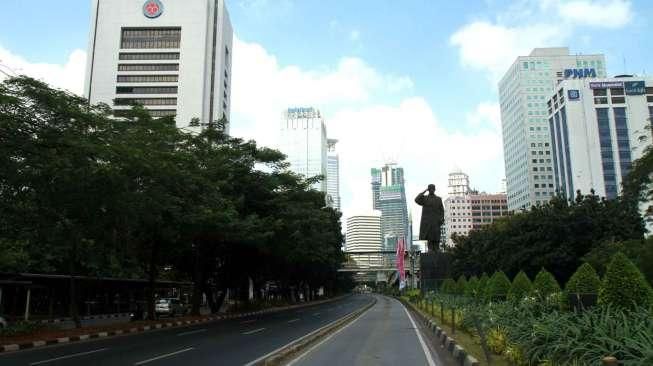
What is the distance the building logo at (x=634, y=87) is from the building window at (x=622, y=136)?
4.02 meters

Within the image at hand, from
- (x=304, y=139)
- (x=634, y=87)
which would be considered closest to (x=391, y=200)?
(x=304, y=139)

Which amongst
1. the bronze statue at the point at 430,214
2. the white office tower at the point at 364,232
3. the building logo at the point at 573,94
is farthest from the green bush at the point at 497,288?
the white office tower at the point at 364,232

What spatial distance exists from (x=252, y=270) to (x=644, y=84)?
358 feet

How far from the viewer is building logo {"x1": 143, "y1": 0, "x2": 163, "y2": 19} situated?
347ft

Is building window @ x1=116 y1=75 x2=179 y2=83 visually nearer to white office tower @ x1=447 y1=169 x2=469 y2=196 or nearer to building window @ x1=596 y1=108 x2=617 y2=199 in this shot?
building window @ x1=596 y1=108 x2=617 y2=199

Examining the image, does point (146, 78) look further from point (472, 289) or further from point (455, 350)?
point (455, 350)

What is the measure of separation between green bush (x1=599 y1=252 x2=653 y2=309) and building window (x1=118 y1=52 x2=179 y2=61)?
102104 millimetres

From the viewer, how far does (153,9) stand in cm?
10600

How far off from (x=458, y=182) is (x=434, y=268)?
539ft

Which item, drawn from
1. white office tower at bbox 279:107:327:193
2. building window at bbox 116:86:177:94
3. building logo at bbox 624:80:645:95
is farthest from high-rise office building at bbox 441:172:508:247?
building window at bbox 116:86:177:94

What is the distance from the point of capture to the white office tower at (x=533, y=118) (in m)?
146

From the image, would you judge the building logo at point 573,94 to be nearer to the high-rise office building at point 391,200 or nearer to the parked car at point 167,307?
the high-rise office building at point 391,200

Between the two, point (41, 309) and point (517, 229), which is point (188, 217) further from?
point (517, 229)

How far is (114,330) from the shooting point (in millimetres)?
21547
